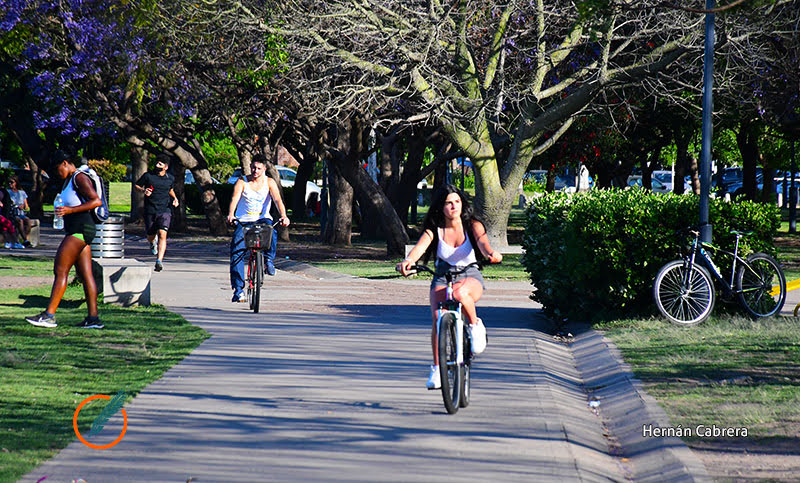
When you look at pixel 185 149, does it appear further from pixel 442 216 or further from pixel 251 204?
pixel 442 216

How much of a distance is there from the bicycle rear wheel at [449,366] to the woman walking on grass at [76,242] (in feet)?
15.1

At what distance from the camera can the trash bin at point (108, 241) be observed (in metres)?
14.3

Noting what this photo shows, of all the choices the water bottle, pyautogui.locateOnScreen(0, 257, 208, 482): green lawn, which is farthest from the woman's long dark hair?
the water bottle

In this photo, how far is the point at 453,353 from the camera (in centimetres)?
710

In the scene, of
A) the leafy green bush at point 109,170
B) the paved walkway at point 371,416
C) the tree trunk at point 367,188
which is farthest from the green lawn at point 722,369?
the leafy green bush at point 109,170

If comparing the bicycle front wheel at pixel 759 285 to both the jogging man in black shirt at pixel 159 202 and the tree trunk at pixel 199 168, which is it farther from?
the tree trunk at pixel 199 168

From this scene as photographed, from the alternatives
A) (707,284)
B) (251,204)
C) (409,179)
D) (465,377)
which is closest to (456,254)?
(465,377)

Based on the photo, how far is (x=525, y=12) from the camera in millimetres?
21078

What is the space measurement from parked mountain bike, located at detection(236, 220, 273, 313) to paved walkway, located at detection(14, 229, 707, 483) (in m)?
0.93

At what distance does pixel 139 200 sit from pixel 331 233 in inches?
506

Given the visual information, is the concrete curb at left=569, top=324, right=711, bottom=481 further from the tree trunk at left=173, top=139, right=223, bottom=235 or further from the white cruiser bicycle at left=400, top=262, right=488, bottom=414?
the tree trunk at left=173, top=139, right=223, bottom=235

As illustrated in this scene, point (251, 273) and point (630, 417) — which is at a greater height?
point (251, 273)

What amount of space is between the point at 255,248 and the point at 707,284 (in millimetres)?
5298

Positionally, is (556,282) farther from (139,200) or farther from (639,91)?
(139,200)
